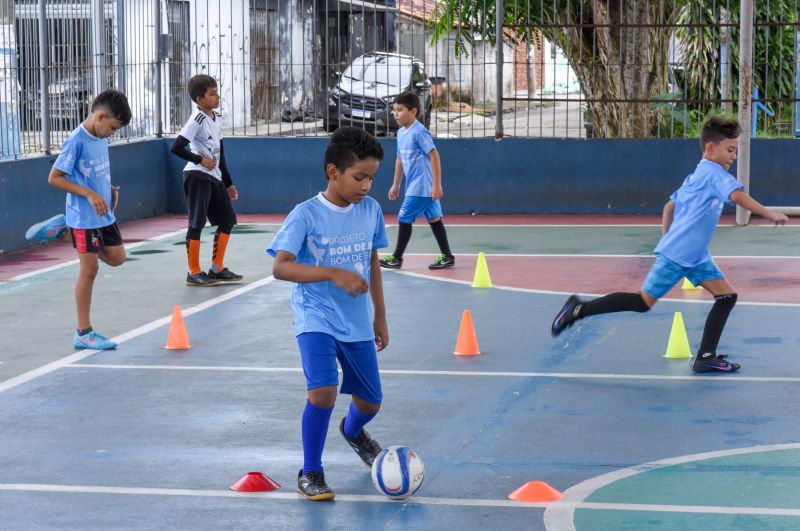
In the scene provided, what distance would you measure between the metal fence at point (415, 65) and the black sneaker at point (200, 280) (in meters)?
6.05

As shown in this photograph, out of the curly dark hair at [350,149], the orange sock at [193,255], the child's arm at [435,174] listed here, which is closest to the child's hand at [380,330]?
the curly dark hair at [350,149]

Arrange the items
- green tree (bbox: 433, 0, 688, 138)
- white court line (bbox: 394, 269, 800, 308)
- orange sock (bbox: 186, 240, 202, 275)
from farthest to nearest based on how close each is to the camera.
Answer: green tree (bbox: 433, 0, 688, 138), orange sock (bbox: 186, 240, 202, 275), white court line (bbox: 394, 269, 800, 308)

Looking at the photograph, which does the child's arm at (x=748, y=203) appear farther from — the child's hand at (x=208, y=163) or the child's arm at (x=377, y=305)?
the child's hand at (x=208, y=163)

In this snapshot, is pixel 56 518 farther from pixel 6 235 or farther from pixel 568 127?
pixel 568 127

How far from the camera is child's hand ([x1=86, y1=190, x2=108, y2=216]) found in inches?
374

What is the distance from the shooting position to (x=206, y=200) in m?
12.9

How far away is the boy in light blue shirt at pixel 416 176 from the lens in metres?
13.5

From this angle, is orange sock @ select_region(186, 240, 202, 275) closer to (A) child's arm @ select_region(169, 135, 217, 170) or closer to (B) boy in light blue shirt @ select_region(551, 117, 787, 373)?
(A) child's arm @ select_region(169, 135, 217, 170)

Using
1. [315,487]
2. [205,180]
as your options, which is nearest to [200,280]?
[205,180]

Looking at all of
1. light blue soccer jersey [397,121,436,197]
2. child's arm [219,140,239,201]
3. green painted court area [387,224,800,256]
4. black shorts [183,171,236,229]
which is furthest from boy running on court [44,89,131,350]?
green painted court area [387,224,800,256]

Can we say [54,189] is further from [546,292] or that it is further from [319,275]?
[319,275]

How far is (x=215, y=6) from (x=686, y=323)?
1264 cm

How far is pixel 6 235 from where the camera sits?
15.2 metres

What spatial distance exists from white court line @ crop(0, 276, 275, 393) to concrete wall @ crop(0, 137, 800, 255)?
235 inches
